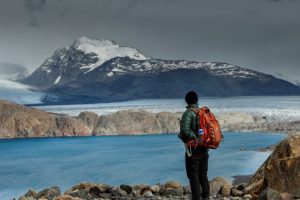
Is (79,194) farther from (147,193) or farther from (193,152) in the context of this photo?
(193,152)

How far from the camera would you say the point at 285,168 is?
10.5 meters

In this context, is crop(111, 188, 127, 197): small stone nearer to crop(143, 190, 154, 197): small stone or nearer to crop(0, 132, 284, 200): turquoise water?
crop(143, 190, 154, 197): small stone

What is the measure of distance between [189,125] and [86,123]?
375 feet

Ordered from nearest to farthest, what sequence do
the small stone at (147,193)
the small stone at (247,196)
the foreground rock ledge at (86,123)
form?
the small stone at (247,196) < the small stone at (147,193) < the foreground rock ledge at (86,123)

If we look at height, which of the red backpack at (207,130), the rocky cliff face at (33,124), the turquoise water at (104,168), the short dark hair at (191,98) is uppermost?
the short dark hair at (191,98)

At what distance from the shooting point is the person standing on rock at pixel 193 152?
816cm

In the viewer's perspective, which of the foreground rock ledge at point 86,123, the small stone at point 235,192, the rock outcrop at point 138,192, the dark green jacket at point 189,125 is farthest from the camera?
the foreground rock ledge at point 86,123

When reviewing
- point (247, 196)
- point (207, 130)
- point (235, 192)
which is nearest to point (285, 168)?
point (247, 196)

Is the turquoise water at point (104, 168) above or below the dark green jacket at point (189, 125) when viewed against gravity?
below

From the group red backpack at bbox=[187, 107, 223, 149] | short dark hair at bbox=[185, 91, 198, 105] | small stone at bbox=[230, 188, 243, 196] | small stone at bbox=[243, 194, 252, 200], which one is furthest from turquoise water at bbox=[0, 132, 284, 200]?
red backpack at bbox=[187, 107, 223, 149]

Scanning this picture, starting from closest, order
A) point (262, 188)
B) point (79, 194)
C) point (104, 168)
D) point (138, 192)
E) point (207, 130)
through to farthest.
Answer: point (207, 130) < point (262, 188) < point (79, 194) < point (138, 192) < point (104, 168)

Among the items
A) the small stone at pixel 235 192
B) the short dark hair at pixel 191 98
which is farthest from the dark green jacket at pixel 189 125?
the small stone at pixel 235 192

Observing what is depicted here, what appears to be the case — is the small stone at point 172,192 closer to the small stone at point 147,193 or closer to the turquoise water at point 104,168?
the small stone at point 147,193

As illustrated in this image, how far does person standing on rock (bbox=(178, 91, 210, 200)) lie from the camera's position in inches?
321
